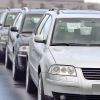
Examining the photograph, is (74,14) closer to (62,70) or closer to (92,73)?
(62,70)

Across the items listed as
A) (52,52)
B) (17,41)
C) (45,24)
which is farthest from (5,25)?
(52,52)

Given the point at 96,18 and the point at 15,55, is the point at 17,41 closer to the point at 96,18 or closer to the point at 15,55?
the point at 15,55

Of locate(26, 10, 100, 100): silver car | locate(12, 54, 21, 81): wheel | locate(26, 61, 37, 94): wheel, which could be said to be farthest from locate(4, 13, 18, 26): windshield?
locate(26, 10, 100, 100): silver car

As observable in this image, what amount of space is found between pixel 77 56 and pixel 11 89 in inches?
143

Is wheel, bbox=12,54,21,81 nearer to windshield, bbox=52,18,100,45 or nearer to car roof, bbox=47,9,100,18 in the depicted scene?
car roof, bbox=47,9,100,18

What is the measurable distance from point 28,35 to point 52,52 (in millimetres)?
4604

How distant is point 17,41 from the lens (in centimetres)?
1214

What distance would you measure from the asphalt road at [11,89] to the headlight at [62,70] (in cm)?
250

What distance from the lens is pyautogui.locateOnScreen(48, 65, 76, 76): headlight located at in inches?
275

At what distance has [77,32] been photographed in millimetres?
8375

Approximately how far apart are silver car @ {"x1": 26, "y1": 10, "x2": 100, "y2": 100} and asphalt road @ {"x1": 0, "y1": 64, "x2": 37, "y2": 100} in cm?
81

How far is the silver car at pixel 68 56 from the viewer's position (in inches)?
271

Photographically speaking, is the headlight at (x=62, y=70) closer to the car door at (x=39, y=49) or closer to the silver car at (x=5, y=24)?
the car door at (x=39, y=49)

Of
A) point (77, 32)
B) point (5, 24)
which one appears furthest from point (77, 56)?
point (5, 24)
